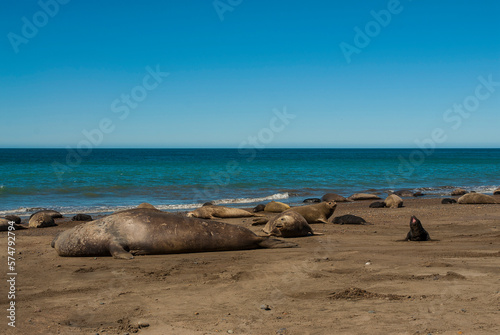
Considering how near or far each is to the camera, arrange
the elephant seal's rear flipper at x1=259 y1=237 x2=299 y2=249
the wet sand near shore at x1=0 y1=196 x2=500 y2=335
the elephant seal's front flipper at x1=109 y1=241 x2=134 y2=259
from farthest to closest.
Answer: the elephant seal's rear flipper at x1=259 y1=237 x2=299 y2=249
the elephant seal's front flipper at x1=109 y1=241 x2=134 y2=259
the wet sand near shore at x1=0 y1=196 x2=500 y2=335

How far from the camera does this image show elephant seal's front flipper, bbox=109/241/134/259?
23.5ft

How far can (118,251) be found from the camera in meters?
7.35

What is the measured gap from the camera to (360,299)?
4648 mm

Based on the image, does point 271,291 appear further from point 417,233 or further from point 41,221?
point 41,221

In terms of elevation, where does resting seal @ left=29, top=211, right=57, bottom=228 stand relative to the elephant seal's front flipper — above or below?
below

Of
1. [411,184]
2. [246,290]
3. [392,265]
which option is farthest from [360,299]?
[411,184]

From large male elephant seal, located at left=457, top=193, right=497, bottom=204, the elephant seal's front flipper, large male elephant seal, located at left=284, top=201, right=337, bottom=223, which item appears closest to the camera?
the elephant seal's front flipper

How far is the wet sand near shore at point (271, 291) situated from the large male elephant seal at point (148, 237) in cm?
Answer: 23

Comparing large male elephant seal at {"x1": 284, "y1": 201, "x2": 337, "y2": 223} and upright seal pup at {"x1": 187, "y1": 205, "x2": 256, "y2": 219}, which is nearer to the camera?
large male elephant seal at {"x1": 284, "y1": 201, "x2": 337, "y2": 223}

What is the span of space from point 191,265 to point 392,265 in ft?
9.46

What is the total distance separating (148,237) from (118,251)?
54 cm

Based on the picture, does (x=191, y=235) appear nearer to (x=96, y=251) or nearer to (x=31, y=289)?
(x=96, y=251)

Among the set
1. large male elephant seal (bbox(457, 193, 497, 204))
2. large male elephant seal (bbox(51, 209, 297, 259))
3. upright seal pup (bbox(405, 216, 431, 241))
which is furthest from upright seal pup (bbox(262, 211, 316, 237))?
large male elephant seal (bbox(457, 193, 497, 204))

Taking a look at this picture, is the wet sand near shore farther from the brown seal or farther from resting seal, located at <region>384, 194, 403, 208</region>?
resting seal, located at <region>384, 194, 403, 208</region>
